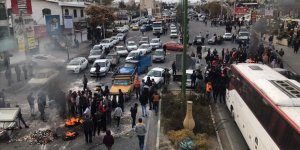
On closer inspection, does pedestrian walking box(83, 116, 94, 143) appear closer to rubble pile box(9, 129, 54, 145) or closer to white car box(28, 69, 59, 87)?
rubble pile box(9, 129, 54, 145)

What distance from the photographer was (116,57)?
38375mm

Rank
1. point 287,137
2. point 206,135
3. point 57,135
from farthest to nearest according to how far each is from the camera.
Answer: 1. point 57,135
2. point 206,135
3. point 287,137

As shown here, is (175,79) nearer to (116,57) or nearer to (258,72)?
(116,57)

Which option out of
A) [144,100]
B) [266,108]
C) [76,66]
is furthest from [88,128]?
[76,66]

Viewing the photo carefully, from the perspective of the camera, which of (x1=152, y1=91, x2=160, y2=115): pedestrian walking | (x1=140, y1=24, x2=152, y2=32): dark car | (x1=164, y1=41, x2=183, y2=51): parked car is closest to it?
(x1=152, y1=91, x2=160, y2=115): pedestrian walking

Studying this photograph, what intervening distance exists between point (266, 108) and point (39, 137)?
418 inches

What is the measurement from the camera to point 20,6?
33688mm

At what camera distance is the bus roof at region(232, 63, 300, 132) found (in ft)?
38.2

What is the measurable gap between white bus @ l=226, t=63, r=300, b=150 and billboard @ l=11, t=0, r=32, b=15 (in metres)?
21.2

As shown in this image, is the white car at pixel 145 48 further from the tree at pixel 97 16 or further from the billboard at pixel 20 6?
the tree at pixel 97 16

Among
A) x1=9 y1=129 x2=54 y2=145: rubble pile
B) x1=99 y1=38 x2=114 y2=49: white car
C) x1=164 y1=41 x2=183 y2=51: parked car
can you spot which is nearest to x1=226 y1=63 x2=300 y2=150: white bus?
x1=9 y1=129 x2=54 y2=145: rubble pile

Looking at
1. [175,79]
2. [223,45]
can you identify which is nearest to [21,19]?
[175,79]

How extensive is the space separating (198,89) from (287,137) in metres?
14.0

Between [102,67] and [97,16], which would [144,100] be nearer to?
[102,67]
